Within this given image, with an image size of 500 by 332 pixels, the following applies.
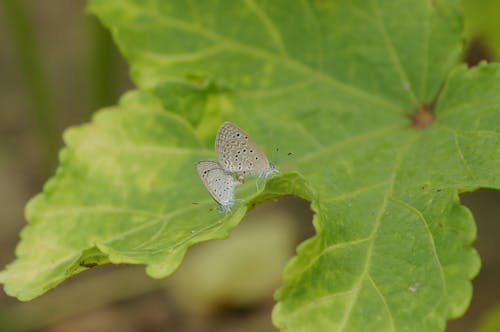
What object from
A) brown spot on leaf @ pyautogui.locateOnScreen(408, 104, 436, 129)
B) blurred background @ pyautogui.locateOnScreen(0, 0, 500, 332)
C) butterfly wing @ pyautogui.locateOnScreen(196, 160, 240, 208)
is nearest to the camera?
butterfly wing @ pyautogui.locateOnScreen(196, 160, 240, 208)

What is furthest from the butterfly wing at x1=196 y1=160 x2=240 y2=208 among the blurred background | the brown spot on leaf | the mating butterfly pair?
the blurred background

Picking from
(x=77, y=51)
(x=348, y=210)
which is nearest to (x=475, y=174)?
(x=348, y=210)

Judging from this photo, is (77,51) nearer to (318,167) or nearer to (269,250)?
(269,250)

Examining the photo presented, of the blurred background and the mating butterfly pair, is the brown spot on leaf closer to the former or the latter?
the mating butterfly pair

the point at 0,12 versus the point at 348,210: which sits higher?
the point at 0,12

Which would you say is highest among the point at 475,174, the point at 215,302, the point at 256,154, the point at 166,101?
the point at 166,101

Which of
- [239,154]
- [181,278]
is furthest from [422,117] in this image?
[181,278]

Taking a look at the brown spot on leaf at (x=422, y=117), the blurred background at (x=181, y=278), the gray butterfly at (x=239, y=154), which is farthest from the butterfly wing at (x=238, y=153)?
the blurred background at (x=181, y=278)
